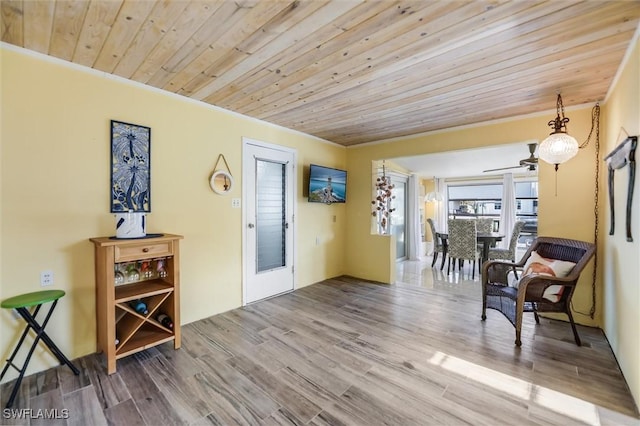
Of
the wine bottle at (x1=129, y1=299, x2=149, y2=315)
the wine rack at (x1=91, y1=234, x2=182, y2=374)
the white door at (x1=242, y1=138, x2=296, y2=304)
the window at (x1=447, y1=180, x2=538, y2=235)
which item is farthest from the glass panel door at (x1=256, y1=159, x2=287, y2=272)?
the window at (x1=447, y1=180, x2=538, y2=235)

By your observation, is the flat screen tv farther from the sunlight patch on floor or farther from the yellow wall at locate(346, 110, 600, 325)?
the sunlight patch on floor

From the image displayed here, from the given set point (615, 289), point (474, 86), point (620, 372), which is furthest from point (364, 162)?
point (620, 372)

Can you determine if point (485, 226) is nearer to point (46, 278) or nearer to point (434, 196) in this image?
point (434, 196)

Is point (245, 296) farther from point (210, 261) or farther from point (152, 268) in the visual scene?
point (152, 268)

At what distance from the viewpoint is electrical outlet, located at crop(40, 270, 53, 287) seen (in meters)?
2.06

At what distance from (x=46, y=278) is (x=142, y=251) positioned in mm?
669

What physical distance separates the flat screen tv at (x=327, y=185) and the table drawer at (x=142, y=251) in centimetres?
215

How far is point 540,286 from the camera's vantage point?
2.50 meters

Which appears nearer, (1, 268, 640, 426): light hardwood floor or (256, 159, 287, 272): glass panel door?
(1, 268, 640, 426): light hardwood floor

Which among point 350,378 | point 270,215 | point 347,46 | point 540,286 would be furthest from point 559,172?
point 270,215

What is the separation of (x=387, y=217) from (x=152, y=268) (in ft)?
12.3

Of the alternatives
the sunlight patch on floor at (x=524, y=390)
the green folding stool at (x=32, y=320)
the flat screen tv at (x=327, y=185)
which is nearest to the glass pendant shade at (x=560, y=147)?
the sunlight patch on floor at (x=524, y=390)

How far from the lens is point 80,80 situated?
2195mm

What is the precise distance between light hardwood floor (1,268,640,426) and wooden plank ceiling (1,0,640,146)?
2292mm
